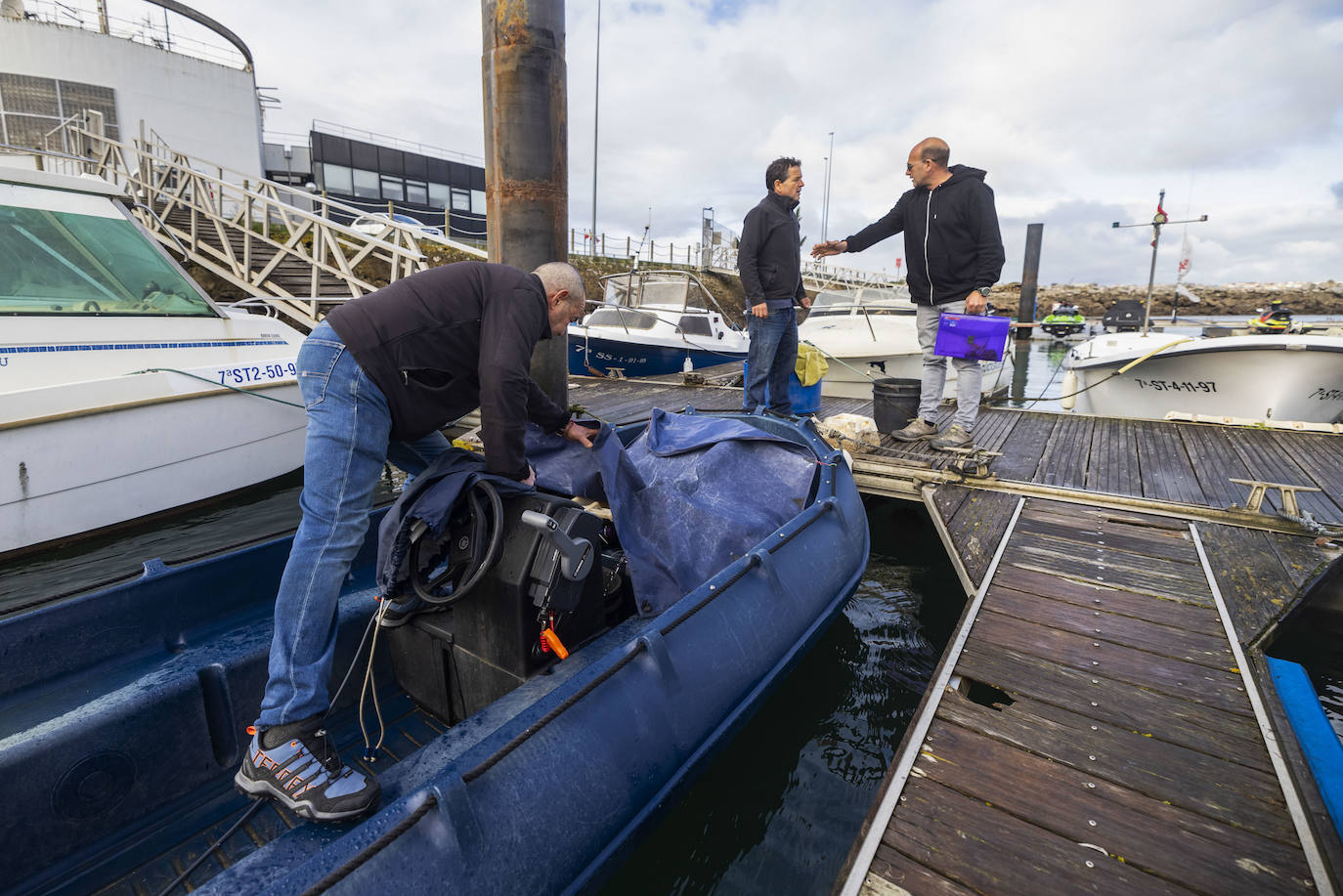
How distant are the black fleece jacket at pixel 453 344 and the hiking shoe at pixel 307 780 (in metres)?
0.97

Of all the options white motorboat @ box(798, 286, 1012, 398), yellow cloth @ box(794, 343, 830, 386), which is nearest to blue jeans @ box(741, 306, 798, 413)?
yellow cloth @ box(794, 343, 830, 386)

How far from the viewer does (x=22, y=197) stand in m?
4.91

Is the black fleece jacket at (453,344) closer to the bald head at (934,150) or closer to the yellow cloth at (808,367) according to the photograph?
the bald head at (934,150)

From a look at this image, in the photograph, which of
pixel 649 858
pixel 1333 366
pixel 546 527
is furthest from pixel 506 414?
pixel 1333 366

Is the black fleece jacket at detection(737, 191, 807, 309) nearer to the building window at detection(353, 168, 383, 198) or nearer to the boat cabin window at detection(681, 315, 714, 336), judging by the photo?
the boat cabin window at detection(681, 315, 714, 336)

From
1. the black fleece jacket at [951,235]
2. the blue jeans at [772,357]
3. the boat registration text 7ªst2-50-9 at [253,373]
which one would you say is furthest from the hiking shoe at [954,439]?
the boat registration text 7ªst2-50-9 at [253,373]

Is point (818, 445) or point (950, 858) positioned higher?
point (818, 445)

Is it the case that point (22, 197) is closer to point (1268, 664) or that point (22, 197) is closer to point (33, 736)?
point (33, 736)

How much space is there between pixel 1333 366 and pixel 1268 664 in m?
6.67

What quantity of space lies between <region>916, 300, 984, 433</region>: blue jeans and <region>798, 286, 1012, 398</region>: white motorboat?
13.0 feet

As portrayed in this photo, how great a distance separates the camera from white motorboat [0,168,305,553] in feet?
14.6

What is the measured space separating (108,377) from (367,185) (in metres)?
28.1

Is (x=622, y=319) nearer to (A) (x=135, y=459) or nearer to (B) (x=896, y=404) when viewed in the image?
(B) (x=896, y=404)

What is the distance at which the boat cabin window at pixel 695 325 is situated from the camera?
12133 millimetres
